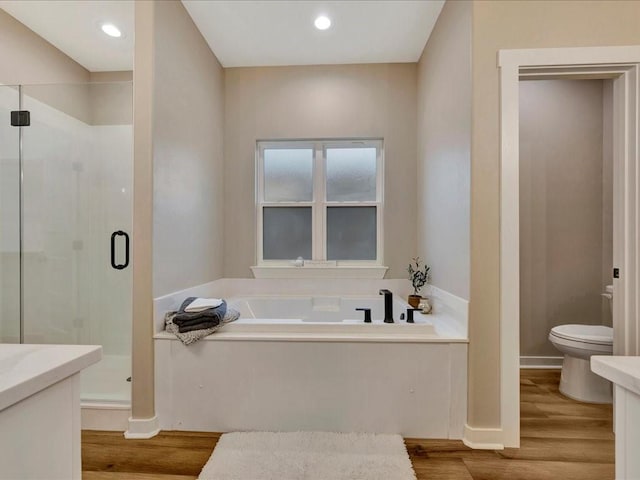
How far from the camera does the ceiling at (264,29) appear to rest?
91.7 inches

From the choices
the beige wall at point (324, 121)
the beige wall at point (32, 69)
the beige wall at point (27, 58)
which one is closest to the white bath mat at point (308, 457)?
the beige wall at point (324, 121)

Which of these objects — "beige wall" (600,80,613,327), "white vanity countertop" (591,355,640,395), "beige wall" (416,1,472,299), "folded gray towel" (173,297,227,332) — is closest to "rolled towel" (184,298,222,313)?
"folded gray towel" (173,297,227,332)

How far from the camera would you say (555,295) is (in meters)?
3.00

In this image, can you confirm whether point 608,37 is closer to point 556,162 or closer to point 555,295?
point 556,162

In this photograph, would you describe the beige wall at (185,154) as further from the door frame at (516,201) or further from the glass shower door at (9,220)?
the door frame at (516,201)

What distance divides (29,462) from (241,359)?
4.36ft

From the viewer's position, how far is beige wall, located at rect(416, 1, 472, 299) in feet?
6.58

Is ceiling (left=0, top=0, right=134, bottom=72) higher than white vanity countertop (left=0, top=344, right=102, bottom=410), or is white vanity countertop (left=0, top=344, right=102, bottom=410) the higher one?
ceiling (left=0, top=0, right=134, bottom=72)

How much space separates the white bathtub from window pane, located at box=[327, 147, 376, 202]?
5.08 feet

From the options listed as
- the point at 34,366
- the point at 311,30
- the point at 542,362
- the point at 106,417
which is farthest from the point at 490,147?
the point at 106,417

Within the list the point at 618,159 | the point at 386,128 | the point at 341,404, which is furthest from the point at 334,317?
the point at 618,159

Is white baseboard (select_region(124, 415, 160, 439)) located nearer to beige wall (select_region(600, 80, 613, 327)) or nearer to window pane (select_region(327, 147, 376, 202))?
window pane (select_region(327, 147, 376, 202))

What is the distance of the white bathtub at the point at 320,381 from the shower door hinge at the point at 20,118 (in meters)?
1.75

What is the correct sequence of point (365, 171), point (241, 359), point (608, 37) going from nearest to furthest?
point (608, 37) < point (241, 359) < point (365, 171)
